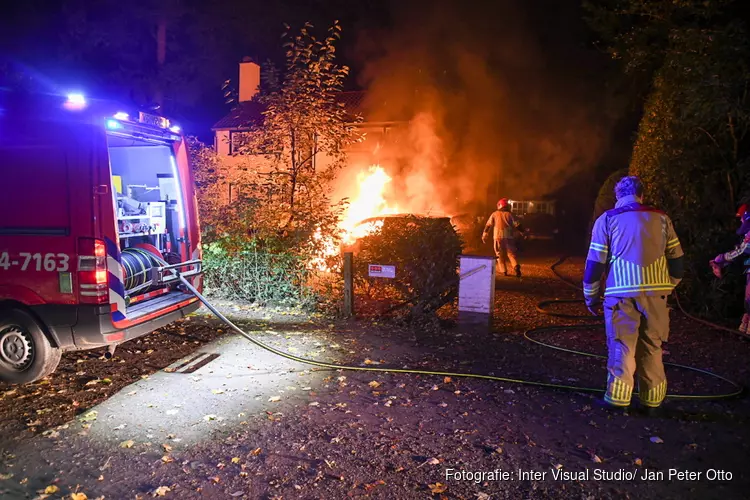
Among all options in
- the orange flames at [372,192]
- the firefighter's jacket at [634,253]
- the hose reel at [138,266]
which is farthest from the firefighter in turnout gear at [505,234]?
the hose reel at [138,266]

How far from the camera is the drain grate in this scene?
5500 millimetres

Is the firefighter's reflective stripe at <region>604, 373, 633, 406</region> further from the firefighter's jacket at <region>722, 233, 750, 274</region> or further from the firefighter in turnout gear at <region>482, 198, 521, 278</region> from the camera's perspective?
the firefighter in turnout gear at <region>482, 198, 521, 278</region>

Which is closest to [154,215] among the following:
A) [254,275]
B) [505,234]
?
[254,275]

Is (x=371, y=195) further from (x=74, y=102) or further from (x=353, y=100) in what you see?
(x=74, y=102)

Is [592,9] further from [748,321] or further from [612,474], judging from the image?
[612,474]

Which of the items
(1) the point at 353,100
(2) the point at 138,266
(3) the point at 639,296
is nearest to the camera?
(3) the point at 639,296

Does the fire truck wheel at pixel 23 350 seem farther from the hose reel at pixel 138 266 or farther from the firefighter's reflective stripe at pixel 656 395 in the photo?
the firefighter's reflective stripe at pixel 656 395

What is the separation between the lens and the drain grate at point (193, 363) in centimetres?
550

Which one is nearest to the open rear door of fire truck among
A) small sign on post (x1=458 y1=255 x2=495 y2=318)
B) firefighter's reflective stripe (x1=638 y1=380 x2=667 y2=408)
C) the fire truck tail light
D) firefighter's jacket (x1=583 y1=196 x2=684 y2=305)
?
the fire truck tail light

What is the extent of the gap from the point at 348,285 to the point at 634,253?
408 cm

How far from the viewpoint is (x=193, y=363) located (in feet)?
18.8

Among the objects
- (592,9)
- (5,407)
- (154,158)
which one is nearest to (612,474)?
(5,407)

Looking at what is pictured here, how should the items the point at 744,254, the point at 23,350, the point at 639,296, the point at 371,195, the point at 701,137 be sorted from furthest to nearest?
the point at 371,195
the point at 701,137
the point at 744,254
the point at 23,350
the point at 639,296

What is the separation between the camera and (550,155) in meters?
21.7
